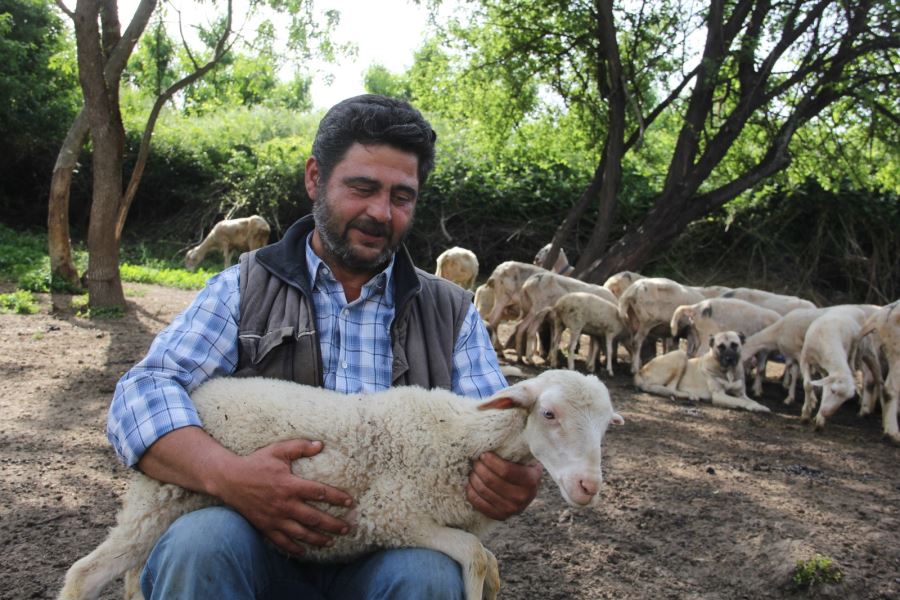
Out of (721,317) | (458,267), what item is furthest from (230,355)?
(458,267)

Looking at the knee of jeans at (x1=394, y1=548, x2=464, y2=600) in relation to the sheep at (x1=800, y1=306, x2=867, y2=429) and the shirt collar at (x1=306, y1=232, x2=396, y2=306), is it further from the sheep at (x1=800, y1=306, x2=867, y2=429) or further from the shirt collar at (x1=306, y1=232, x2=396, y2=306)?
the sheep at (x1=800, y1=306, x2=867, y2=429)

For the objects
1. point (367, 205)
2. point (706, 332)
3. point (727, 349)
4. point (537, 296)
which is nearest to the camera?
point (367, 205)

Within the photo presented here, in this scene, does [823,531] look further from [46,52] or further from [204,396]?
[46,52]

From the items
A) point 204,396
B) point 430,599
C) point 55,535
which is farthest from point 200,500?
point 55,535

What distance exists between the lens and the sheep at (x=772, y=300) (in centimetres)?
1072

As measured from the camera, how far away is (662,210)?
11055mm

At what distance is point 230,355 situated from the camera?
8.10 ft

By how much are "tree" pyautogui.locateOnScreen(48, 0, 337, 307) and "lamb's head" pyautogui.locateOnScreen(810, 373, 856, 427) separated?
797 centimetres

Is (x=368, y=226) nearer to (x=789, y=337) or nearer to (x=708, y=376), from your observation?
(x=708, y=376)

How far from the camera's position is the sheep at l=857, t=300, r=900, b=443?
7398 mm

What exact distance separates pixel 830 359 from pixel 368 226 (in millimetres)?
6733

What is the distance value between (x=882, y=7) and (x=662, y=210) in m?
3.60

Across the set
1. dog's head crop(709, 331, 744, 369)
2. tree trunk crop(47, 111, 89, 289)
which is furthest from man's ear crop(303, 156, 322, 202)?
tree trunk crop(47, 111, 89, 289)

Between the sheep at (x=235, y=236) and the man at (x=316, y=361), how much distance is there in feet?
47.8
